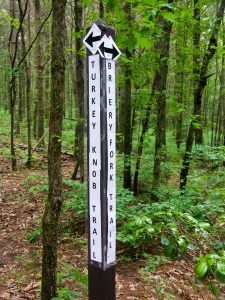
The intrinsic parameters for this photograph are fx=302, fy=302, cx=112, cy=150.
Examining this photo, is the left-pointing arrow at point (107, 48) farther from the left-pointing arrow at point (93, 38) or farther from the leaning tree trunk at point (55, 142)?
→ the leaning tree trunk at point (55, 142)

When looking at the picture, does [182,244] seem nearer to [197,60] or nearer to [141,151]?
[141,151]

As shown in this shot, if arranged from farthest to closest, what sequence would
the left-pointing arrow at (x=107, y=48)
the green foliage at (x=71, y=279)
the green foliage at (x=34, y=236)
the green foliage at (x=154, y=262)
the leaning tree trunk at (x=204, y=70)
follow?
the leaning tree trunk at (x=204, y=70) → the green foliage at (x=34, y=236) → the green foliage at (x=154, y=262) → the green foliage at (x=71, y=279) → the left-pointing arrow at (x=107, y=48)

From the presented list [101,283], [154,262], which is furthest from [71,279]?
[101,283]

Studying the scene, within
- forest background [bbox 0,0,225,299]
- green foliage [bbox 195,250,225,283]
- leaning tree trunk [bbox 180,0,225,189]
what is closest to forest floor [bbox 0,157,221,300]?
forest background [bbox 0,0,225,299]

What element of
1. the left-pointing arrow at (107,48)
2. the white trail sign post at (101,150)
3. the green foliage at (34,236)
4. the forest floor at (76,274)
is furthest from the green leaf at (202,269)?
the green foliage at (34,236)

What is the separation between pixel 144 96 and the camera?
8273 mm

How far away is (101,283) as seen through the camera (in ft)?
7.46

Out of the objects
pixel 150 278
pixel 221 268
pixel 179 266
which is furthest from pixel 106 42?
pixel 179 266

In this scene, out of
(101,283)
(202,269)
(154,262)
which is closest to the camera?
(202,269)

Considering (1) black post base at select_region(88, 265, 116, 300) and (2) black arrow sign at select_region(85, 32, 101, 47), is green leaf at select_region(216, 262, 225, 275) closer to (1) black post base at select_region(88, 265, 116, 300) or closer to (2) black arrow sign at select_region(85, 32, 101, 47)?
(1) black post base at select_region(88, 265, 116, 300)

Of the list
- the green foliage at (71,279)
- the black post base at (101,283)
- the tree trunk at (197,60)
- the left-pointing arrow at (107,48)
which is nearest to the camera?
the left-pointing arrow at (107,48)

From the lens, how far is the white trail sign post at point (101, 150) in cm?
216

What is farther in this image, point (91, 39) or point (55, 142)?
point (55, 142)

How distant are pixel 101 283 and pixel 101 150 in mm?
1006
